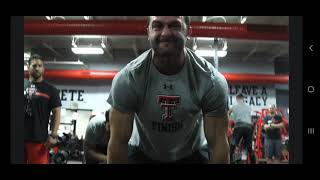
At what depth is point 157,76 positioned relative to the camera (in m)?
0.65

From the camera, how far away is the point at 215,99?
659 mm

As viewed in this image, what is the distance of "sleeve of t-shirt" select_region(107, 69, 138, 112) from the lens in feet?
2.12

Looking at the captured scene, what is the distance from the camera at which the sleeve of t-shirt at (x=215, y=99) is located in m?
0.66

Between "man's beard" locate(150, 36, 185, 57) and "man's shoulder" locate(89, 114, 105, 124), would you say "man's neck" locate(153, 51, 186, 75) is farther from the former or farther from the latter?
"man's shoulder" locate(89, 114, 105, 124)

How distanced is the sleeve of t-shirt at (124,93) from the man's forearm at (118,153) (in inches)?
3.0

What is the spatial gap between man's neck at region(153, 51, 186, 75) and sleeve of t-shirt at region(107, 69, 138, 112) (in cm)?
6

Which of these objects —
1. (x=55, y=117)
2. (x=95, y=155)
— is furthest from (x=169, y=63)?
(x=55, y=117)

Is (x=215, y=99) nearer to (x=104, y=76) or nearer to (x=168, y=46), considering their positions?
(x=168, y=46)

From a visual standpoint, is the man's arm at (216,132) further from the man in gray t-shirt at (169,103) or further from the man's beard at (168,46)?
the man's beard at (168,46)

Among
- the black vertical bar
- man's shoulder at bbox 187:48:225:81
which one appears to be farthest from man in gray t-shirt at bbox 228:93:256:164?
the black vertical bar

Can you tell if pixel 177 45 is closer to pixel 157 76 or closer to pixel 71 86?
pixel 157 76

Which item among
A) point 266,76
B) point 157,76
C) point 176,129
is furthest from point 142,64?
point 266,76

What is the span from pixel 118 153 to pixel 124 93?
0.14 meters

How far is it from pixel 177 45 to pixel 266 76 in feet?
16.0
